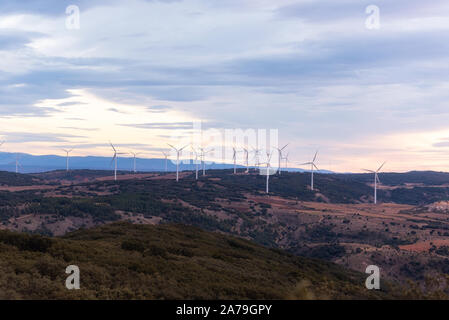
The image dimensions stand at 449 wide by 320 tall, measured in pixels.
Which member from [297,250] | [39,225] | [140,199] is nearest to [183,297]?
[297,250]

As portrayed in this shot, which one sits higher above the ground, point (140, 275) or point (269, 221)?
point (140, 275)

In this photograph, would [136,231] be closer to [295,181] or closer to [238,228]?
[238,228]

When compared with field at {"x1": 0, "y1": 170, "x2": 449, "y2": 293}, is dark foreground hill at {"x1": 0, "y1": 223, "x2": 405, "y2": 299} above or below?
above

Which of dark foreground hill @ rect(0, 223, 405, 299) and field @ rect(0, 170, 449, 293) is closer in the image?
dark foreground hill @ rect(0, 223, 405, 299)

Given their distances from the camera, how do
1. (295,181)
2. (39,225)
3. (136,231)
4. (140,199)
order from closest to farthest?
(136,231) → (39,225) → (140,199) → (295,181)

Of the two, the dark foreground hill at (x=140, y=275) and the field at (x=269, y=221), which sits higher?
the dark foreground hill at (x=140, y=275)

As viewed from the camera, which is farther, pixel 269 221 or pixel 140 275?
pixel 269 221

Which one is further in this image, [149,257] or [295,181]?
[295,181]

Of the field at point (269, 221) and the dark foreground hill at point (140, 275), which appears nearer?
the dark foreground hill at point (140, 275)
